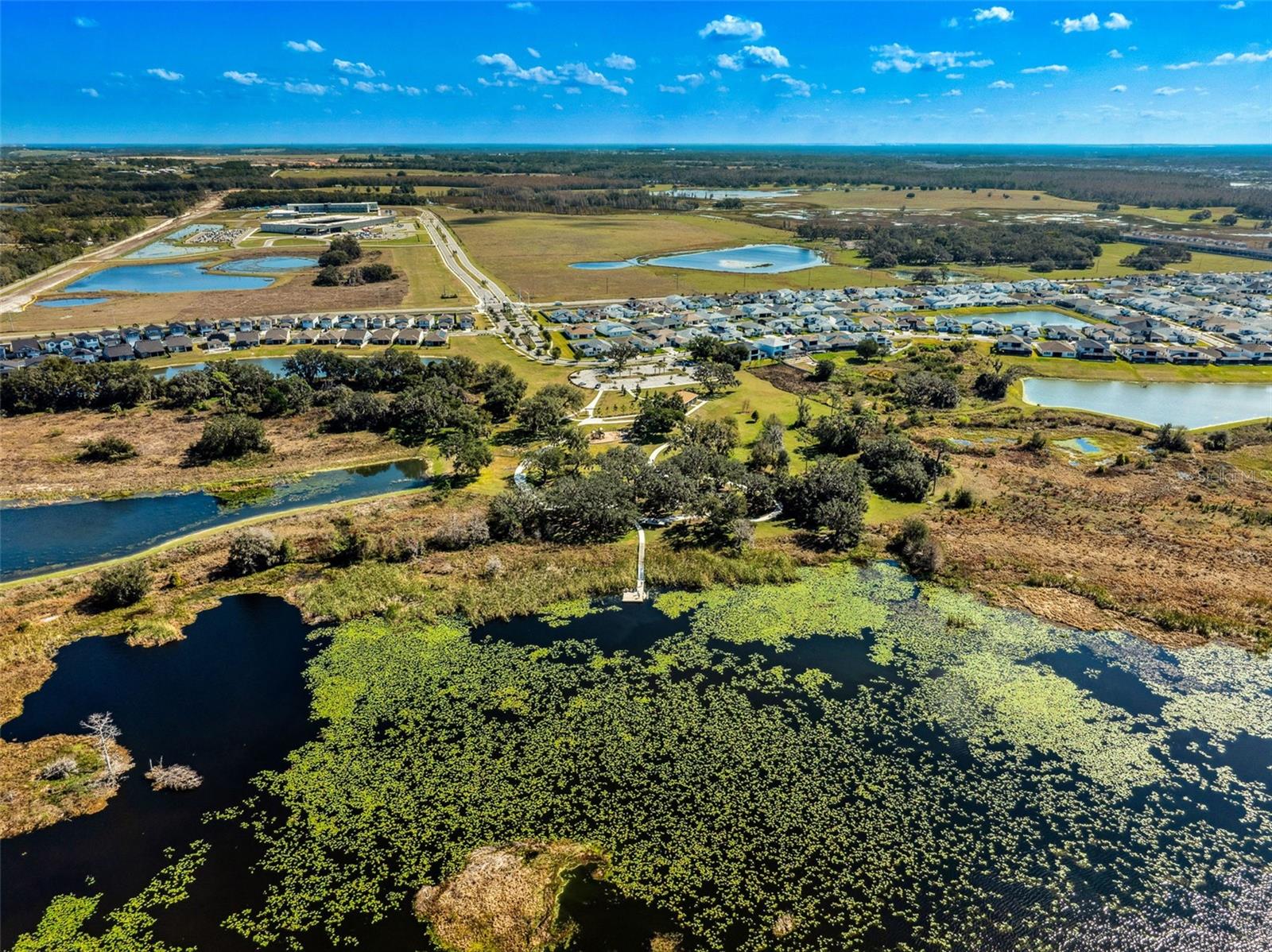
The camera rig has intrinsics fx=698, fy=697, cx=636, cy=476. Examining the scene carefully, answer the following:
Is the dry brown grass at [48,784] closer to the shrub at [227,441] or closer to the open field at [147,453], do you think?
the open field at [147,453]

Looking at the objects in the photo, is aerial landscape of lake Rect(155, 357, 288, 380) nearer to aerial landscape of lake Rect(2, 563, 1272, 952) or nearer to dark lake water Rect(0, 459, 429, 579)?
dark lake water Rect(0, 459, 429, 579)

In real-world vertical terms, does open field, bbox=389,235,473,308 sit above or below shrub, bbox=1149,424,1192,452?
above

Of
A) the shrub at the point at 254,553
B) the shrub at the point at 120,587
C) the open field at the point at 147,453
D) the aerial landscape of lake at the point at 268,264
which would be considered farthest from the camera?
the aerial landscape of lake at the point at 268,264

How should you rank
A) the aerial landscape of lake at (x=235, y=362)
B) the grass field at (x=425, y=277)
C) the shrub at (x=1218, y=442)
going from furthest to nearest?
the grass field at (x=425, y=277) < the aerial landscape of lake at (x=235, y=362) < the shrub at (x=1218, y=442)

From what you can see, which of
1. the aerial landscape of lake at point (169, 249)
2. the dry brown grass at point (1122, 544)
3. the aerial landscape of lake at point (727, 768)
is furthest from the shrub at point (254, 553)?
the aerial landscape of lake at point (169, 249)

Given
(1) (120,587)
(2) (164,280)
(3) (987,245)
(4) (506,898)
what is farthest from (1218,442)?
(2) (164,280)

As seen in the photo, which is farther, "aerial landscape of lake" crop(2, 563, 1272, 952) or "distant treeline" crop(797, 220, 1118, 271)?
"distant treeline" crop(797, 220, 1118, 271)

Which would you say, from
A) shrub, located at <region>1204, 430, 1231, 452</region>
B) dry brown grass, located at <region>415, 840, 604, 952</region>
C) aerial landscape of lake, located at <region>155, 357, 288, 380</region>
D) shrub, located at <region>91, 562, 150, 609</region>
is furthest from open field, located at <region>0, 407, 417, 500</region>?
shrub, located at <region>1204, 430, 1231, 452</region>
